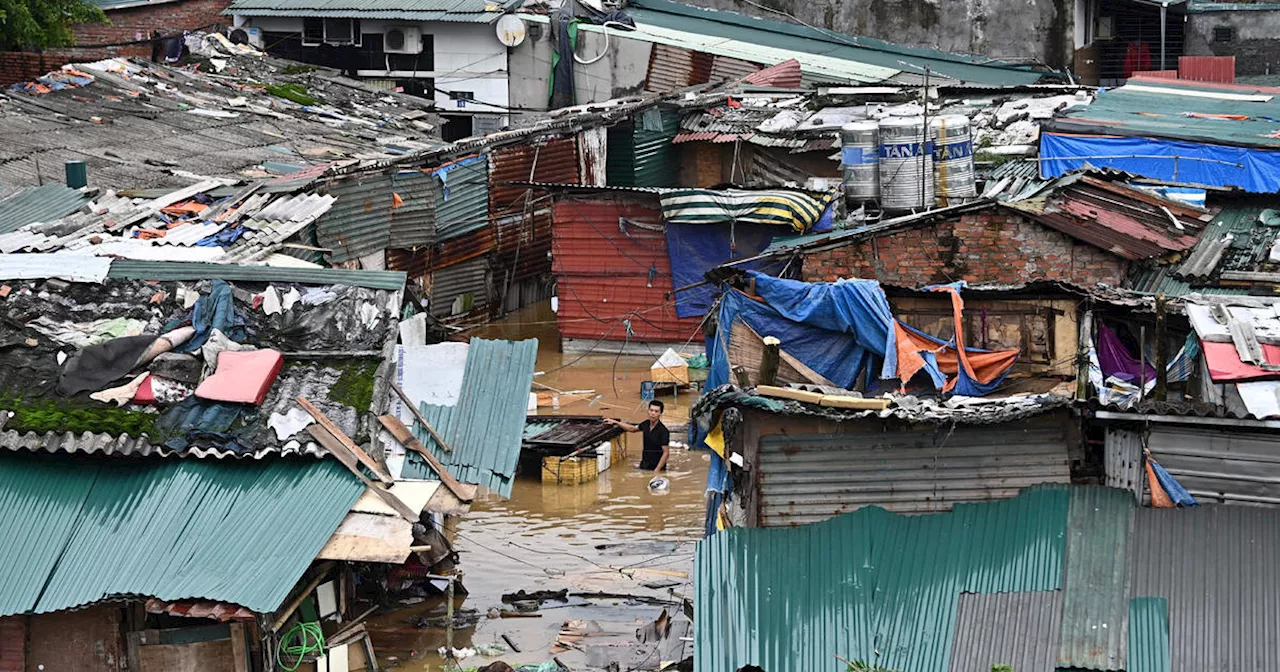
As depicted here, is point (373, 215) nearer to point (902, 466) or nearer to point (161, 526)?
point (161, 526)

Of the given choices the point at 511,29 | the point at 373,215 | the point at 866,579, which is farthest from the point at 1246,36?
the point at 866,579

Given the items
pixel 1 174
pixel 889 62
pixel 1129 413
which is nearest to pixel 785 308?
pixel 1129 413

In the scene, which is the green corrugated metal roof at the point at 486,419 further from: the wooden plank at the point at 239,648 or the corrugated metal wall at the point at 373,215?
the corrugated metal wall at the point at 373,215

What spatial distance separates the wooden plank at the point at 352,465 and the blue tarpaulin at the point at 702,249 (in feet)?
34.8

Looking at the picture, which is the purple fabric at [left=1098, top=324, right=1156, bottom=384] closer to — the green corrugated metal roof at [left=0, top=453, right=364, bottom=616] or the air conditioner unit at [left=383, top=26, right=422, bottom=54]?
the green corrugated metal roof at [left=0, top=453, right=364, bottom=616]

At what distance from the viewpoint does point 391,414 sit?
12.8 m

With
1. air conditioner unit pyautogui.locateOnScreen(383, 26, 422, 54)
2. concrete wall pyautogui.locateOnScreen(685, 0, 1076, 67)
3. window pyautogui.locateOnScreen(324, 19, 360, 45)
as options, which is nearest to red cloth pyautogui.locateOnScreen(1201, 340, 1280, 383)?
concrete wall pyautogui.locateOnScreen(685, 0, 1076, 67)

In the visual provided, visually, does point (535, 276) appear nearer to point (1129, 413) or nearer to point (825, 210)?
point (825, 210)

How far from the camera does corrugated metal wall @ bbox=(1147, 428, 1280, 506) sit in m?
10.3

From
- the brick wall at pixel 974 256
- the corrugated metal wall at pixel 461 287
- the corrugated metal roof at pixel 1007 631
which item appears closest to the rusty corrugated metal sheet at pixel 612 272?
the corrugated metal wall at pixel 461 287

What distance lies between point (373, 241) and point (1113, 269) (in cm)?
1036

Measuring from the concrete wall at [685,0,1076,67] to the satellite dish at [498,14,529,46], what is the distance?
5.73 m

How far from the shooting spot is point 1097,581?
33.7 ft

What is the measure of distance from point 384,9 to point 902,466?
23508 mm
